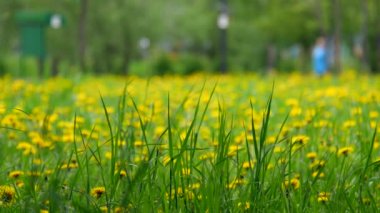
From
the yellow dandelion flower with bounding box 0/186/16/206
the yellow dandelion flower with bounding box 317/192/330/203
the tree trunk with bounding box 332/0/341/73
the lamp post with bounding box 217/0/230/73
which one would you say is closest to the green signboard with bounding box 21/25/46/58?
the lamp post with bounding box 217/0/230/73

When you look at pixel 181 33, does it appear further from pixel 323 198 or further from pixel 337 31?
pixel 323 198

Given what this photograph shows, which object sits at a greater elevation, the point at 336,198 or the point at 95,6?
the point at 95,6

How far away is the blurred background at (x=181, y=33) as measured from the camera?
30219mm

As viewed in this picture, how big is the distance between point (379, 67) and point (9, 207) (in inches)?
1343

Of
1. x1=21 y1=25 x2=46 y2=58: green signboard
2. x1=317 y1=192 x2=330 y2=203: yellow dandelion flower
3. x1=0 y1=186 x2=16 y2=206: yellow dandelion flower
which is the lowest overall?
x1=317 y1=192 x2=330 y2=203: yellow dandelion flower

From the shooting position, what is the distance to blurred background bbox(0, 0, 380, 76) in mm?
30219

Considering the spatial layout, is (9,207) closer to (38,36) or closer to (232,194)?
(232,194)

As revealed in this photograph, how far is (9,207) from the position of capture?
2566mm

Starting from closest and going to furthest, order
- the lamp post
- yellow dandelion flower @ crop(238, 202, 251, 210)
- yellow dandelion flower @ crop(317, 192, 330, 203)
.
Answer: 1. yellow dandelion flower @ crop(238, 202, 251, 210)
2. yellow dandelion flower @ crop(317, 192, 330, 203)
3. the lamp post

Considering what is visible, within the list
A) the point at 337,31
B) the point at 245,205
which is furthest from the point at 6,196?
the point at 337,31

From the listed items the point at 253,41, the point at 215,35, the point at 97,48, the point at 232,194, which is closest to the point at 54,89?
the point at 232,194

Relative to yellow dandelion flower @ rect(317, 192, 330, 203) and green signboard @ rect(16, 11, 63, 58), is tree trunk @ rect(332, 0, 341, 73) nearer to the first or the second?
green signboard @ rect(16, 11, 63, 58)

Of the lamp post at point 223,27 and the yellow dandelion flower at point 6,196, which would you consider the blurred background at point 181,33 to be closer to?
the lamp post at point 223,27

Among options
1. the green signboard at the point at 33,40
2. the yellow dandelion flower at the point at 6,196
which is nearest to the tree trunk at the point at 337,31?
the green signboard at the point at 33,40
